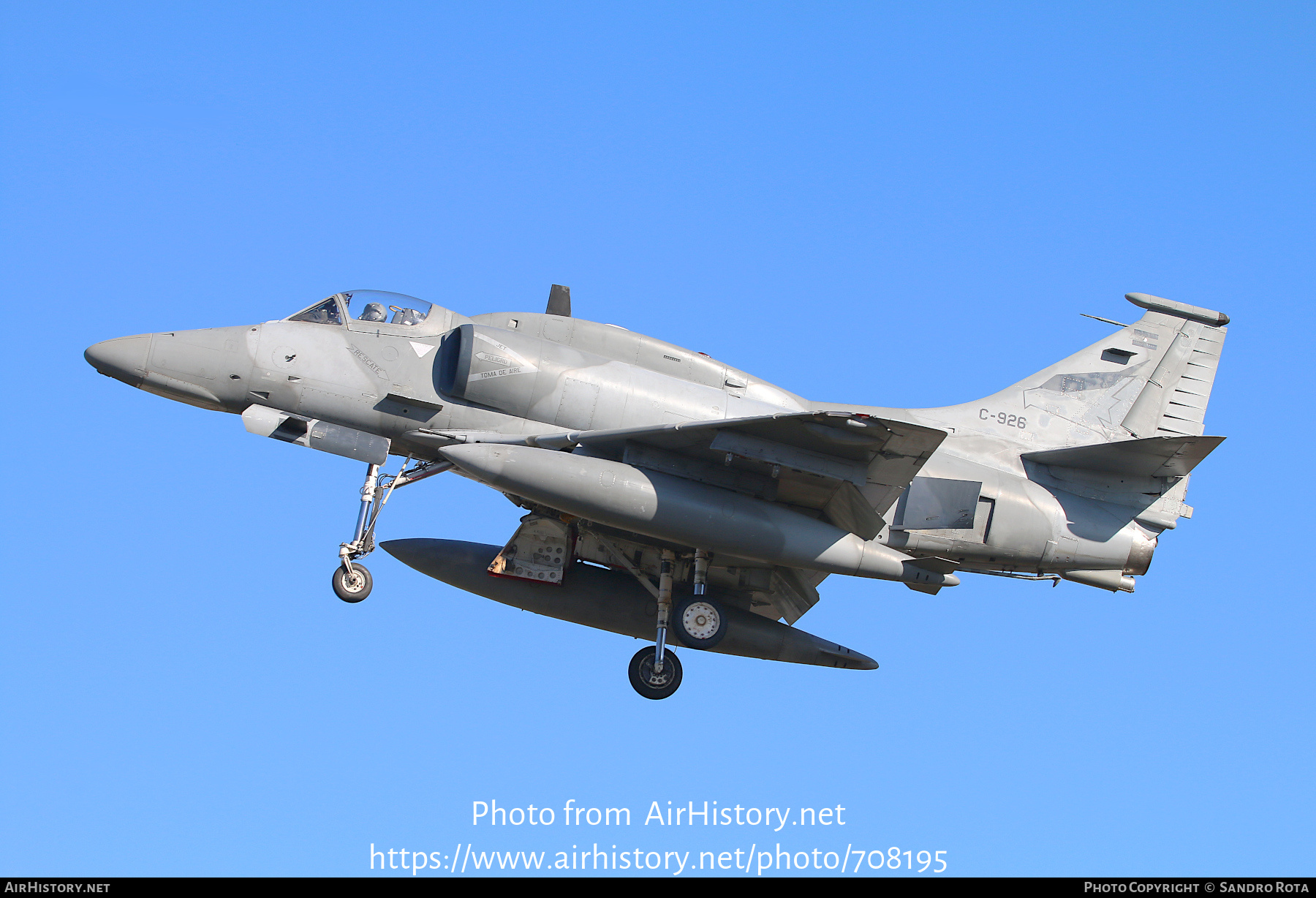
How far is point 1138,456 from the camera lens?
13.4 meters

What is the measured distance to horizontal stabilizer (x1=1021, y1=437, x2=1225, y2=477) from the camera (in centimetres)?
1312

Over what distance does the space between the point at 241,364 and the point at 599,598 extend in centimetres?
472

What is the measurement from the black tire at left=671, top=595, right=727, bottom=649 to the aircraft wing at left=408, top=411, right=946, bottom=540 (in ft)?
4.67

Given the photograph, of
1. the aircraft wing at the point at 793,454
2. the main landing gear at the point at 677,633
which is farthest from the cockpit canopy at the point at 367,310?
the main landing gear at the point at 677,633

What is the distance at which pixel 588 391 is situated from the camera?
13016 millimetres

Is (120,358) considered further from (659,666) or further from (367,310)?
(659,666)

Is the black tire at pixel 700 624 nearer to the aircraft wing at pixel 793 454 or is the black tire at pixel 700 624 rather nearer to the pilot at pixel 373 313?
the aircraft wing at pixel 793 454

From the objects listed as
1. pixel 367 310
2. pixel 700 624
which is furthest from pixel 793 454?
pixel 367 310

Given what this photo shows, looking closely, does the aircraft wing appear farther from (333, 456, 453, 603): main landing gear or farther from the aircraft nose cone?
the aircraft nose cone

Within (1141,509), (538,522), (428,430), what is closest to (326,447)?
(428,430)

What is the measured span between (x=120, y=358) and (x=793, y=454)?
6.94 meters

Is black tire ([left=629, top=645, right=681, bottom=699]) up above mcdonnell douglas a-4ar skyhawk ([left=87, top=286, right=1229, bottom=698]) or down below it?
below

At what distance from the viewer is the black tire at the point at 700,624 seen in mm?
13227

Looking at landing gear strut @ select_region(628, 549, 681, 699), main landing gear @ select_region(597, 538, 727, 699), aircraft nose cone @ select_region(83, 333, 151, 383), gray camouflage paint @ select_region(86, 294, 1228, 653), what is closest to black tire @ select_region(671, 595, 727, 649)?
main landing gear @ select_region(597, 538, 727, 699)
